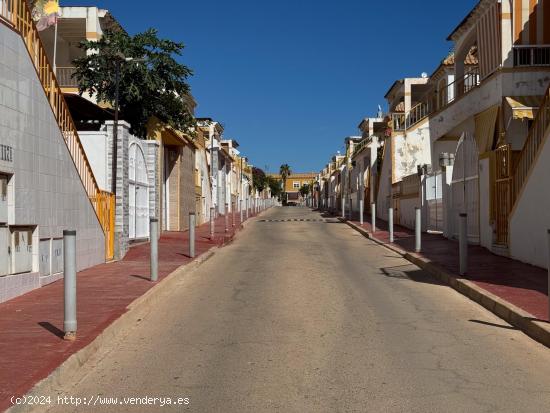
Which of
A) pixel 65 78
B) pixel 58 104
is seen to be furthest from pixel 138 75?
pixel 58 104

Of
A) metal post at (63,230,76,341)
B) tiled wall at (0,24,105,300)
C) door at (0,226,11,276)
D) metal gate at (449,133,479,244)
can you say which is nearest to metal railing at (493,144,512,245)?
metal gate at (449,133,479,244)

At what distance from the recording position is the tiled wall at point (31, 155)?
10094 millimetres

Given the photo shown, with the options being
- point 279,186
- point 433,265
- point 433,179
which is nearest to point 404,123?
point 433,179

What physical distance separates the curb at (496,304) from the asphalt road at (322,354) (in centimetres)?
14

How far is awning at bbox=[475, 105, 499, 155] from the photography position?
18.3 metres

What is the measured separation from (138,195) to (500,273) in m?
13.0

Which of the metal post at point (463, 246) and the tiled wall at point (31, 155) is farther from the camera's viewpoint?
the metal post at point (463, 246)

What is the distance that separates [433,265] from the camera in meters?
14.8

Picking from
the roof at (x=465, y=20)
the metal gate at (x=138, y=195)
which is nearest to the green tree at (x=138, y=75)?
the metal gate at (x=138, y=195)

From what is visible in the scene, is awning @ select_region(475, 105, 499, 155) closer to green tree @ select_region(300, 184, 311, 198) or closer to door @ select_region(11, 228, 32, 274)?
door @ select_region(11, 228, 32, 274)

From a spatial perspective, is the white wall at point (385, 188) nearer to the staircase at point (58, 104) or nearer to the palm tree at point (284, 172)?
the staircase at point (58, 104)

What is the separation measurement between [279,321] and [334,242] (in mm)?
15056

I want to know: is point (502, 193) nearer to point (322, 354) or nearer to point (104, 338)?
point (322, 354)

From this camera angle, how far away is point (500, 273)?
13.2 meters
